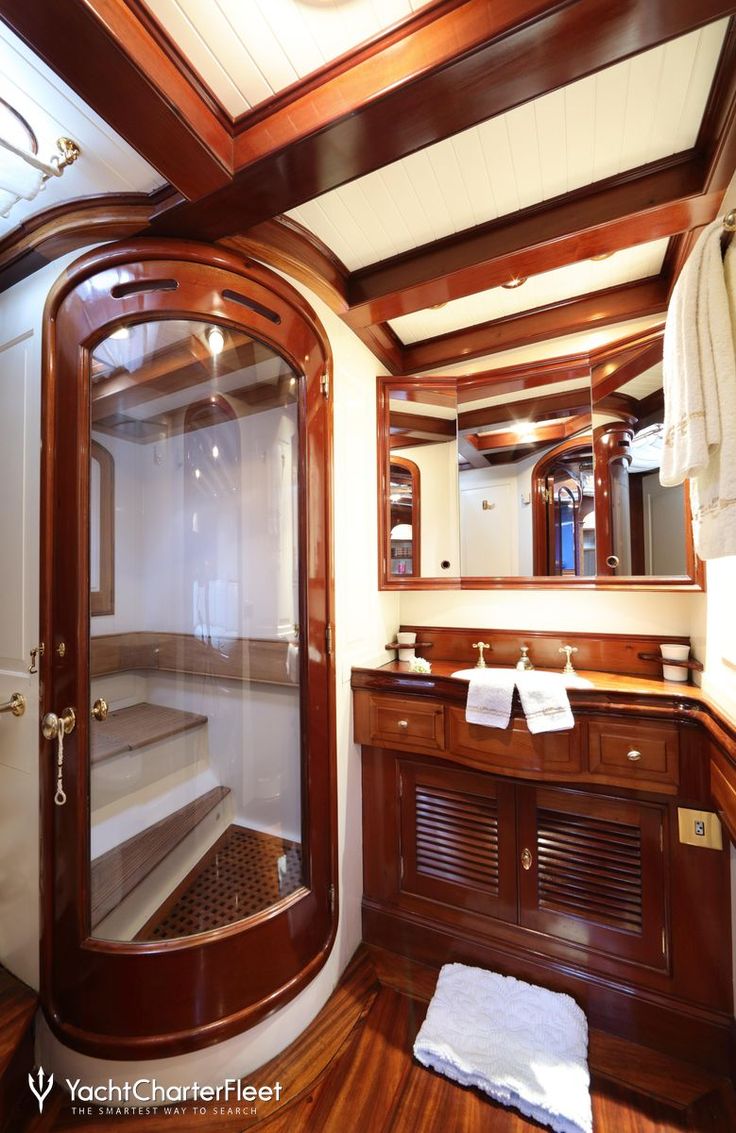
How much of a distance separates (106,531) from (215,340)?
2.24 feet

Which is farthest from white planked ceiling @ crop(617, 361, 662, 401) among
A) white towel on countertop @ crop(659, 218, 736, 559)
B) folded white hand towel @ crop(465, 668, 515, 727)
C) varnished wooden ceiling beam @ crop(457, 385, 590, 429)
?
folded white hand towel @ crop(465, 668, 515, 727)

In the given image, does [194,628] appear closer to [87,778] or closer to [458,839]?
[87,778]

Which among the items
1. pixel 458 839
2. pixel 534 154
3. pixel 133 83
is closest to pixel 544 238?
pixel 534 154

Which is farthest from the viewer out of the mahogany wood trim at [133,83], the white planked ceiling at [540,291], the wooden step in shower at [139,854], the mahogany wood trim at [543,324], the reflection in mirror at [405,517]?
the reflection in mirror at [405,517]

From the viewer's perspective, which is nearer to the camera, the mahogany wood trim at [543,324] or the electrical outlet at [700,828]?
the electrical outlet at [700,828]

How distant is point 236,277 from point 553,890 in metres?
2.23

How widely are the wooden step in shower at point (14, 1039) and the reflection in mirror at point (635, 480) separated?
2.27m

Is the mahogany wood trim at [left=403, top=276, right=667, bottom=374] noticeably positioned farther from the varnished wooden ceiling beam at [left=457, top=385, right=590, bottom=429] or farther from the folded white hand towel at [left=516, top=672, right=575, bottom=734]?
the folded white hand towel at [left=516, top=672, right=575, bottom=734]

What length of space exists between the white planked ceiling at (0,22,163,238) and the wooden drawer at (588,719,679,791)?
200cm

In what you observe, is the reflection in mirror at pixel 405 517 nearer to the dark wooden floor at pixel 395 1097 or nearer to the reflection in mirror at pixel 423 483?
the reflection in mirror at pixel 423 483

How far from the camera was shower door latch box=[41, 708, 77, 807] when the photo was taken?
1185 millimetres

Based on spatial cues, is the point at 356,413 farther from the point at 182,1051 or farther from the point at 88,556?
the point at 182,1051

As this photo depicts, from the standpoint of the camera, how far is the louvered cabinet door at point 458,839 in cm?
157

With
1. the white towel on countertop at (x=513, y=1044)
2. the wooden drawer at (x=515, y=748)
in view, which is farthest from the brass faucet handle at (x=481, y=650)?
the white towel on countertop at (x=513, y=1044)
